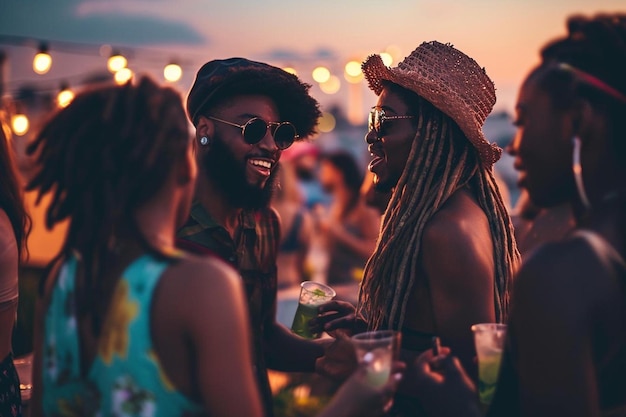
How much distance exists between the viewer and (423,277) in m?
3.10

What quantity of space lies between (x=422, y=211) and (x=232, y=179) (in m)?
0.87

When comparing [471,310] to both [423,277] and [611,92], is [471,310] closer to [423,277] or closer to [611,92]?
[423,277]

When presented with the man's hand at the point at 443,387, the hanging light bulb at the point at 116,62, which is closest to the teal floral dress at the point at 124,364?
the man's hand at the point at 443,387

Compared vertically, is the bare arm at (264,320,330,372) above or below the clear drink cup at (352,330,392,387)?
below

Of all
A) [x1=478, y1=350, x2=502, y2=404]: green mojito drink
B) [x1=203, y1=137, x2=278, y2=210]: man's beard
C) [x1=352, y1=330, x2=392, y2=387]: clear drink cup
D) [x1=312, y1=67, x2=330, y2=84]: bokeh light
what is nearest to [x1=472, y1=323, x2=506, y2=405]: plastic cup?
[x1=478, y1=350, x2=502, y2=404]: green mojito drink

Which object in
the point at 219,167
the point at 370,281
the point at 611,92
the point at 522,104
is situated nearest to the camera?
the point at 611,92

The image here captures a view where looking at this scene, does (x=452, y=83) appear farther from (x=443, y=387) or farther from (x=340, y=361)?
(x=443, y=387)

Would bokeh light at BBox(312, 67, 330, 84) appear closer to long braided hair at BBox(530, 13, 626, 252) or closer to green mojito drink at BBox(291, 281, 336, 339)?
green mojito drink at BBox(291, 281, 336, 339)

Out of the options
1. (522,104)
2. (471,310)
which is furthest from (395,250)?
(522,104)

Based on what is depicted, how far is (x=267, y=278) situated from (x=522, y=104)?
1536mm

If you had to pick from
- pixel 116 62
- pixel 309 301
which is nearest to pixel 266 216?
pixel 309 301

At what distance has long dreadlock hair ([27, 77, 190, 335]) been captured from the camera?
205cm

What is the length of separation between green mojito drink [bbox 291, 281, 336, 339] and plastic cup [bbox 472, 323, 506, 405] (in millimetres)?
890

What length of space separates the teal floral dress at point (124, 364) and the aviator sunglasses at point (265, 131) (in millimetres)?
1613
